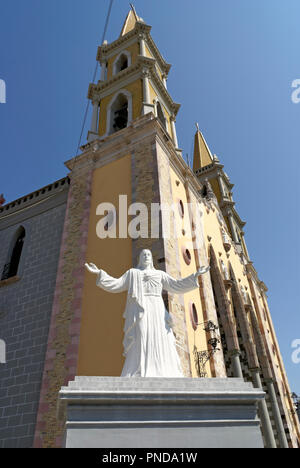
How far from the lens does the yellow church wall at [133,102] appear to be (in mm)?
14945

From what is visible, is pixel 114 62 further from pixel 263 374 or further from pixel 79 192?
pixel 263 374

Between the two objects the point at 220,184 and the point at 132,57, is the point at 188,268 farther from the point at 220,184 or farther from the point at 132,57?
the point at 220,184

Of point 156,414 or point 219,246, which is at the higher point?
point 219,246

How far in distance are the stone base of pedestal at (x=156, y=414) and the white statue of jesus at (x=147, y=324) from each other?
2.36 ft

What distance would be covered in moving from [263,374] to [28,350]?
42.6ft

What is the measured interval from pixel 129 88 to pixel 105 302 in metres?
11.2

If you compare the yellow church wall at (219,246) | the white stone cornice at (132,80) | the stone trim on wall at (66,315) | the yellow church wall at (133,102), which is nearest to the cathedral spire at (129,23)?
the white stone cornice at (132,80)

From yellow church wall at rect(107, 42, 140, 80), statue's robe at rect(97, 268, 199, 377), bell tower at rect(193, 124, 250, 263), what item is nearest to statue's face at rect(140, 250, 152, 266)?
statue's robe at rect(97, 268, 199, 377)

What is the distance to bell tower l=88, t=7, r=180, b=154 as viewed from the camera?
50.7 ft

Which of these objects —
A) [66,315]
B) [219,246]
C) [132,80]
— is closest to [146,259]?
[66,315]

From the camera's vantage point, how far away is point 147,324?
5129 millimetres
